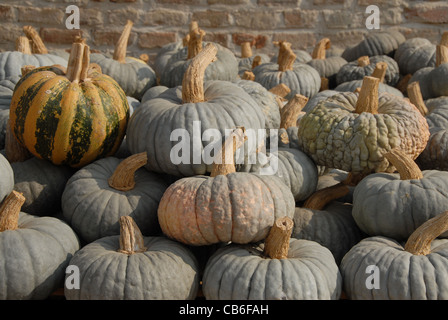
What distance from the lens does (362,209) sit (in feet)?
7.87

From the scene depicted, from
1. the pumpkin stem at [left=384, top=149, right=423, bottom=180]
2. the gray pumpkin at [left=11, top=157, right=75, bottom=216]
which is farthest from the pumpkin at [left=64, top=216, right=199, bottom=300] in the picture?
the pumpkin stem at [left=384, top=149, right=423, bottom=180]

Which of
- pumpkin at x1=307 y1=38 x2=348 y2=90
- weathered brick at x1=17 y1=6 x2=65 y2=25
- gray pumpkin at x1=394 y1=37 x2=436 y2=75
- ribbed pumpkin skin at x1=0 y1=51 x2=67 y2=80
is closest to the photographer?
ribbed pumpkin skin at x1=0 y1=51 x2=67 y2=80

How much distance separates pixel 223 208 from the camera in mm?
2098

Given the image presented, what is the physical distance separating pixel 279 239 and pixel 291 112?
1.23 metres

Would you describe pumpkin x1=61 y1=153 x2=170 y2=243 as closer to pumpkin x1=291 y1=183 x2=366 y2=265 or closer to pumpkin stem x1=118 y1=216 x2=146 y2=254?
pumpkin stem x1=118 y1=216 x2=146 y2=254

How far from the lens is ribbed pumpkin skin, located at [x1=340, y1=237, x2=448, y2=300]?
196cm

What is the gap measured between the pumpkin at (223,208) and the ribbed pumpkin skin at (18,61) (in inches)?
71.7

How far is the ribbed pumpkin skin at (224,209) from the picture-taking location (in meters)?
2.10

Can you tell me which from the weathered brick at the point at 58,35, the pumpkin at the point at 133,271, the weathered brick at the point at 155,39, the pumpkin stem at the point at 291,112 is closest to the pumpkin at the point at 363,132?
the pumpkin stem at the point at 291,112

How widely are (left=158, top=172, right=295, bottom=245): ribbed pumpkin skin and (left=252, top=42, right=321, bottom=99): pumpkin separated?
1768 mm

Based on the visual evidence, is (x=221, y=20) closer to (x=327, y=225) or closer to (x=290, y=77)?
(x=290, y=77)

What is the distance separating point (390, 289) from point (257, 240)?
53 cm
